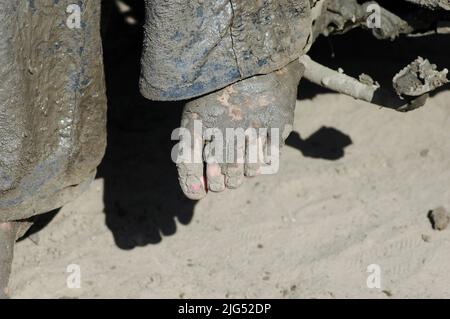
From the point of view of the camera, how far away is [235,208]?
3480 millimetres

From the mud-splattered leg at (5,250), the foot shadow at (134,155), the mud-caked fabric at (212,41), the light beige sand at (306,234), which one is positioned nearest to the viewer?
the mud-caked fabric at (212,41)

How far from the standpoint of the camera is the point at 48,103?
2.90 meters

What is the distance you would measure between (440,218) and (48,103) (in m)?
1.26

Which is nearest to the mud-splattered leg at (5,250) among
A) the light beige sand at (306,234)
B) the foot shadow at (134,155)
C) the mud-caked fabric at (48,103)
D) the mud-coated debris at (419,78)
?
the mud-caked fabric at (48,103)

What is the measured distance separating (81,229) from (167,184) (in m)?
0.33

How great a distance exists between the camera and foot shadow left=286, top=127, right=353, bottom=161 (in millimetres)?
3551

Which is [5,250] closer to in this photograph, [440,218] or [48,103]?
[48,103]

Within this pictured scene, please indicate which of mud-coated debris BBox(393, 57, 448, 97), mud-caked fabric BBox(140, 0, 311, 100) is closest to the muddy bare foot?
mud-caked fabric BBox(140, 0, 311, 100)

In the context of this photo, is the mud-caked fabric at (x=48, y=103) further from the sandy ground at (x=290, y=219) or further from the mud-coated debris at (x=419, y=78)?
the mud-coated debris at (x=419, y=78)

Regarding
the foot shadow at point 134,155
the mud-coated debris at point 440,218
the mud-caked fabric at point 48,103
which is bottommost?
the foot shadow at point 134,155

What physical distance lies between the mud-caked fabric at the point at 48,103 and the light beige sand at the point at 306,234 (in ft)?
1.34

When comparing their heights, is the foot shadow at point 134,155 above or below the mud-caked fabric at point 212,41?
below

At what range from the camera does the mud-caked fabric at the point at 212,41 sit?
2.71 metres

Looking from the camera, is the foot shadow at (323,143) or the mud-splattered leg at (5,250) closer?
the mud-splattered leg at (5,250)
